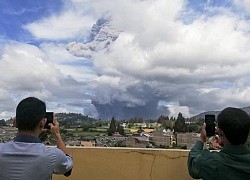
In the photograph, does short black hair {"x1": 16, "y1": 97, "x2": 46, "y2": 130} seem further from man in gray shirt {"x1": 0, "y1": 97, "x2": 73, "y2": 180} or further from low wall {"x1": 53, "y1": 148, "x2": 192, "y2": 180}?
low wall {"x1": 53, "y1": 148, "x2": 192, "y2": 180}

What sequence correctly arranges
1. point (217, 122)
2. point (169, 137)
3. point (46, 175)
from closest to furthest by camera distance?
point (46, 175)
point (217, 122)
point (169, 137)

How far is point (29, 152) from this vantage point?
234 cm

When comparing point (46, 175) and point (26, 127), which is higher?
point (26, 127)

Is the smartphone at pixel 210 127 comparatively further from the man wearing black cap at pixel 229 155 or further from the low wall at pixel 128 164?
the low wall at pixel 128 164

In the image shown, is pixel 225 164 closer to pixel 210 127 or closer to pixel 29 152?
pixel 210 127

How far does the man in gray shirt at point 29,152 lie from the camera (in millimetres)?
2303

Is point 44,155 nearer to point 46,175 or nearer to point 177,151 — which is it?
point 46,175

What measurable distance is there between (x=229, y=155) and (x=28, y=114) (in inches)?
48.2

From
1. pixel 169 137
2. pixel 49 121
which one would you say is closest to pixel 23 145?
pixel 49 121

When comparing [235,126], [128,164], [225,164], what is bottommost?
[128,164]

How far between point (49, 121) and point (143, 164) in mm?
1723

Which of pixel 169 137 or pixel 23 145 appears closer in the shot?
pixel 23 145

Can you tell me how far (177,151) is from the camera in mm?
3963

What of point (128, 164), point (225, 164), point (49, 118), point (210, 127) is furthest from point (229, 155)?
point (128, 164)
